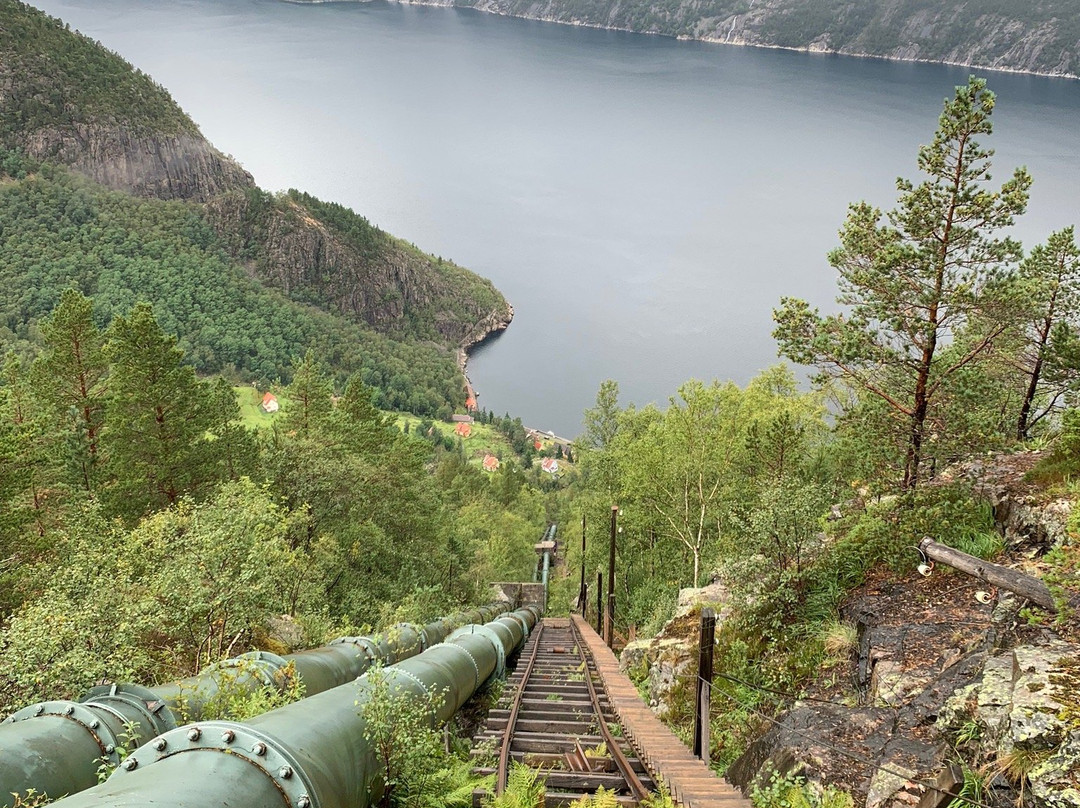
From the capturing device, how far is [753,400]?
114 ft

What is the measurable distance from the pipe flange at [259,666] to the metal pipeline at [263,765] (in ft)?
7.27

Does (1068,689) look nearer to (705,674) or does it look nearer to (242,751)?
(705,674)

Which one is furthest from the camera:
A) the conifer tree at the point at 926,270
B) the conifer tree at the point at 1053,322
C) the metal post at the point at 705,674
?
the conifer tree at the point at 1053,322

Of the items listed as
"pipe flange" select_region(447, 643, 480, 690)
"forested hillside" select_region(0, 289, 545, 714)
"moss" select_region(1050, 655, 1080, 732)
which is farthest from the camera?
"pipe flange" select_region(447, 643, 480, 690)

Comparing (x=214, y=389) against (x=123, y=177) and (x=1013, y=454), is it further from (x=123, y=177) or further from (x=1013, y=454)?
(x=123, y=177)

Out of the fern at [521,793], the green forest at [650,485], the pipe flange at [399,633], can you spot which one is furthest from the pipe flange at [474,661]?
the fern at [521,793]

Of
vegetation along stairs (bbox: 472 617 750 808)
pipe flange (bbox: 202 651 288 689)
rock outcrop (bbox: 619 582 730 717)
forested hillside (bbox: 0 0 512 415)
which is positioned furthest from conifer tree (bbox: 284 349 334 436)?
forested hillside (bbox: 0 0 512 415)

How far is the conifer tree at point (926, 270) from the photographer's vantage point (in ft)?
42.5

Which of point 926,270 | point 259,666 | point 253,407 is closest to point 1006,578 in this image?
point 926,270

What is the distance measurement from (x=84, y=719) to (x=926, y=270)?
14.4m

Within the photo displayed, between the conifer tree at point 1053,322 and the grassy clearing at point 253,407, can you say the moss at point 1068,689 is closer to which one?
the conifer tree at point 1053,322

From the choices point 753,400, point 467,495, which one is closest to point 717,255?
point 467,495

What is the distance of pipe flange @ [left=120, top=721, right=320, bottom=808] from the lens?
4.18 m

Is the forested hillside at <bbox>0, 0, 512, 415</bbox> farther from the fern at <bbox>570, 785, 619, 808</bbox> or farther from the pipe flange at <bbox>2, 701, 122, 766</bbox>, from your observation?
the fern at <bbox>570, 785, 619, 808</bbox>
